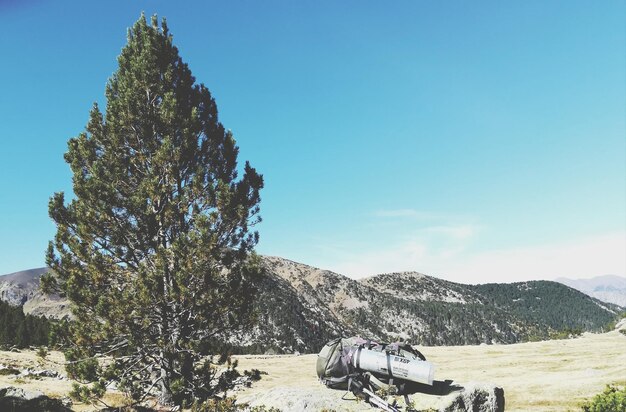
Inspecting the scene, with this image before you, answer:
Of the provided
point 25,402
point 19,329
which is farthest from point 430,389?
point 19,329

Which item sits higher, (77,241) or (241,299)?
(77,241)

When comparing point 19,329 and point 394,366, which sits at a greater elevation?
point 394,366

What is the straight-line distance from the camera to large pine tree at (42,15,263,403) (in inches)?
618

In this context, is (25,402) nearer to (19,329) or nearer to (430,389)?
(430,389)

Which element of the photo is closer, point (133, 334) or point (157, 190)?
point (133, 334)

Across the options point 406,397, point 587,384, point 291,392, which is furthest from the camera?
point 587,384

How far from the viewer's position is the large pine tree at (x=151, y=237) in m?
15.7

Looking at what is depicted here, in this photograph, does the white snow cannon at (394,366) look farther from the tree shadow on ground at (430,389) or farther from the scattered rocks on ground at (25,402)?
the scattered rocks on ground at (25,402)

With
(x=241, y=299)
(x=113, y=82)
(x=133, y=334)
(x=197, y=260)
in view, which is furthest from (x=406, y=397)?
(x=113, y=82)

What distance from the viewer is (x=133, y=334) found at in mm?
15602

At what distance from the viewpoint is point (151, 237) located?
17.8 m

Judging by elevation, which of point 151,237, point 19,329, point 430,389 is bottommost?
point 19,329

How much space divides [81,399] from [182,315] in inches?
179

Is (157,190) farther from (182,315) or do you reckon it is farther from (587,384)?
(587,384)
